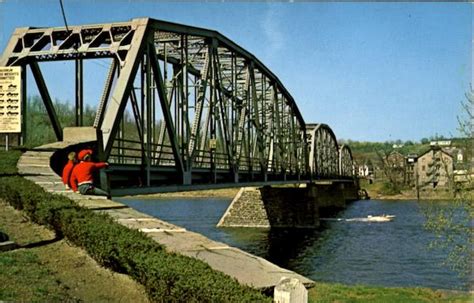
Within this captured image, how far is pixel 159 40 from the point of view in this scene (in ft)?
91.7

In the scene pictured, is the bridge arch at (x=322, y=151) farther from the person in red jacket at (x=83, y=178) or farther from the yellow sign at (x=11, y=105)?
the person in red jacket at (x=83, y=178)

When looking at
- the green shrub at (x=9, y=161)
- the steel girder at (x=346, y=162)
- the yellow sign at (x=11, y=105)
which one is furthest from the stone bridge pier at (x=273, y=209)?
the steel girder at (x=346, y=162)

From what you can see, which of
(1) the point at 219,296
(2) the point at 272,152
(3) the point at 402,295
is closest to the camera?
(1) the point at 219,296

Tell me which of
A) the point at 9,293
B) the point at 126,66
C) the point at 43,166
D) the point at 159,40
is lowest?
the point at 9,293

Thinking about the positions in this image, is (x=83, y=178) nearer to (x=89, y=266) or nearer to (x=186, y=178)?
(x=89, y=266)

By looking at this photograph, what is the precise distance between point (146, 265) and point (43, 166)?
7.34 m

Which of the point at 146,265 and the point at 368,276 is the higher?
the point at 146,265

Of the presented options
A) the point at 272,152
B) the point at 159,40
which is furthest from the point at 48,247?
the point at 272,152

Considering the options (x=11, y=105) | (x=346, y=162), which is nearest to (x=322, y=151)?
(x=346, y=162)

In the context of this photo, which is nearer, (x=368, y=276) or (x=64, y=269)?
(x=64, y=269)

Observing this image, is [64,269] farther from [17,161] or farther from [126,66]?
[126,66]

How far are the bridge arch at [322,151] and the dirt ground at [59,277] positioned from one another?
7074cm

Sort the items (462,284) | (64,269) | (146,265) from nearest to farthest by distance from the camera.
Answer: (146,265), (64,269), (462,284)

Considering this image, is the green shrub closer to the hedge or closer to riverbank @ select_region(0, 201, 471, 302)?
the hedge
